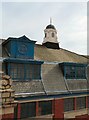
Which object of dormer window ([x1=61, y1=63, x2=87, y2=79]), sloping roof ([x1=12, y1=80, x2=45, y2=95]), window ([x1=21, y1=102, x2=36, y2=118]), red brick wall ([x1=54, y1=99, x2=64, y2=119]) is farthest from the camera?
dormer window ([x1=61, y1=63, x2=87, y2=79])

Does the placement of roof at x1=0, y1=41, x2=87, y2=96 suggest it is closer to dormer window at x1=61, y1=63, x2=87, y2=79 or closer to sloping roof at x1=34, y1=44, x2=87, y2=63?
sloping roof at x1=34, y1=44, x2=87, y2=63

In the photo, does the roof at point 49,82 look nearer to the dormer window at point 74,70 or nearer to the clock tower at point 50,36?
the dormer window at point 74,70

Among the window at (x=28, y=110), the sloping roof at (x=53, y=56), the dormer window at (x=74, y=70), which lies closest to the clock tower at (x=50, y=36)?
the sloping roof at (x=53, y=56)

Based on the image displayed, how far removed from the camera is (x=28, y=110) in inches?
682

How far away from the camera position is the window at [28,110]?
17.0m

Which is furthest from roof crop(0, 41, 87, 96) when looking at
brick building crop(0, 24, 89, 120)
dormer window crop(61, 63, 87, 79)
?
dormer window crop(61, 63, 87, 79)

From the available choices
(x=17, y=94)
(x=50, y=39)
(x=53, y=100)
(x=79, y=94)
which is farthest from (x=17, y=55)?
(x=50, y=39)

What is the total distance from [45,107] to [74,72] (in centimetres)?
619

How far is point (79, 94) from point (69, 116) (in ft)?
9.30

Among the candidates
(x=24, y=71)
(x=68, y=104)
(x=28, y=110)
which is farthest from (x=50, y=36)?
(x=28, y=110)

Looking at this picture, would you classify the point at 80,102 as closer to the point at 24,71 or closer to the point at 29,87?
the point at 29,87

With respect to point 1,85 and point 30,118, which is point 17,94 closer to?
point 30,118

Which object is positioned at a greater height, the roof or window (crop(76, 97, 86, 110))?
the roof

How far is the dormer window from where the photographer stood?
71.1 ft
